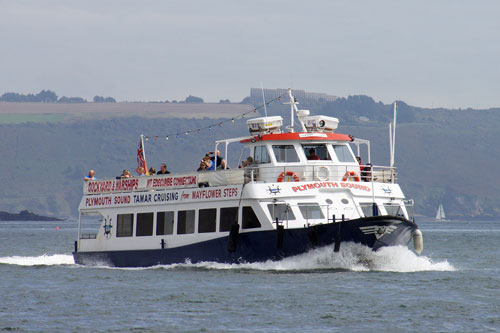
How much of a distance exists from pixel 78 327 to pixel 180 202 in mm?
11245

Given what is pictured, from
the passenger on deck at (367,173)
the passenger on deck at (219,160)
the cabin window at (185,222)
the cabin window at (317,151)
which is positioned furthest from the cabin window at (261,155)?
the passenger on deck at (367,173)

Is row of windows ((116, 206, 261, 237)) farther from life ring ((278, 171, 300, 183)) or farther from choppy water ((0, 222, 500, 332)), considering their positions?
life ring ((278, 171, 300, 183))

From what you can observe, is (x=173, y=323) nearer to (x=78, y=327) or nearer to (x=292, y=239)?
(x=78, y=327)

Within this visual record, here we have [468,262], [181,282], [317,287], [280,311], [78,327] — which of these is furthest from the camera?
[468,262]

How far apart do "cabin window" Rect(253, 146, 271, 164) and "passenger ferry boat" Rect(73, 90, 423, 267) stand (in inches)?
1.3

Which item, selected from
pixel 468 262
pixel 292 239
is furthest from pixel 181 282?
pixel 468 262

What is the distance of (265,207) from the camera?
31.1 metres

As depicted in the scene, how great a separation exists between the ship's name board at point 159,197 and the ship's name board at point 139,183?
0.21 meters

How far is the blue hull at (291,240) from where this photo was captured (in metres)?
29.7

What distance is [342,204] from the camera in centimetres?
3167

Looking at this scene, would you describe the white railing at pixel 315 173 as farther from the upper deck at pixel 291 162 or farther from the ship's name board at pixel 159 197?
the ship's name board at pixel 159 197

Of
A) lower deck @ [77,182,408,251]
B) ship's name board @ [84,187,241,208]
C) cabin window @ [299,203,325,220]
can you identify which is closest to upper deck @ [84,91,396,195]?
ship's name board @ [84,187,241,208]

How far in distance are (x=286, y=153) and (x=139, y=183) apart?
5.62m

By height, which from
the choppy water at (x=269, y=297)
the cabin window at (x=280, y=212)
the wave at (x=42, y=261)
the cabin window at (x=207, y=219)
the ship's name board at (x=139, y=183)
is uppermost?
the ship's name board at (x=139, y=183)
